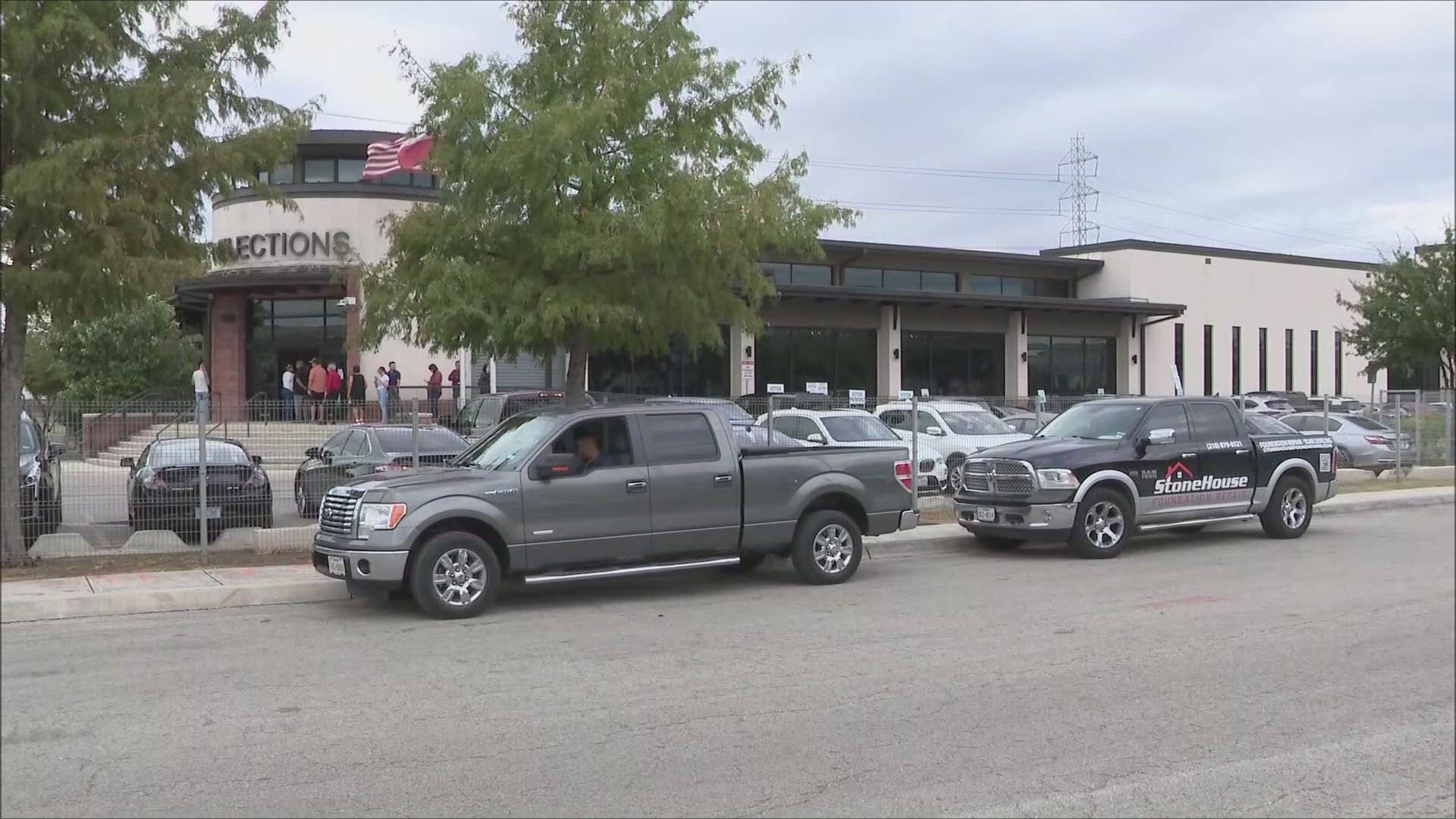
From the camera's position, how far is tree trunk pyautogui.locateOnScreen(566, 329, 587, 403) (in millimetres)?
14805

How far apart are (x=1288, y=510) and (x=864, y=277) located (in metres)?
28.8

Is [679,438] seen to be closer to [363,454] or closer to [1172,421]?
[363,454]

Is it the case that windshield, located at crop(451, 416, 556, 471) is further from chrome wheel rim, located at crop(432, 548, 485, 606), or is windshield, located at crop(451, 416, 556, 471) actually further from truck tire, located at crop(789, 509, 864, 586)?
→ truck tire, located at crop(789, 509, 864, 586)

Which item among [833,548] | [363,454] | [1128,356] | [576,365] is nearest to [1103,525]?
[833,548]

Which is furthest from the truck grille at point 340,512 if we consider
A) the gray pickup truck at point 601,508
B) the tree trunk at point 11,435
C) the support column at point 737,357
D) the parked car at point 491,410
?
the support column at point 737,357

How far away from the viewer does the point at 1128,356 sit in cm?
4628

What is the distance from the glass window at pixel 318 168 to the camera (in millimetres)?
35938

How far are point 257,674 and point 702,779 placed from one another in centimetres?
385

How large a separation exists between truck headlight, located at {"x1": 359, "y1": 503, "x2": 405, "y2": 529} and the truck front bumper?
7.03 m

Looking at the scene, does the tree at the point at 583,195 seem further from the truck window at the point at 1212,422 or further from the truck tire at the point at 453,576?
the truck window at the point at 1212,422

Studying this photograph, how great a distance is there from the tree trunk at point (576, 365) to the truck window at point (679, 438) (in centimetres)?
376

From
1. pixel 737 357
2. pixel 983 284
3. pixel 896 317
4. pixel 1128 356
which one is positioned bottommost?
pixel 737 357

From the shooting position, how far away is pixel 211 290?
1346 inches

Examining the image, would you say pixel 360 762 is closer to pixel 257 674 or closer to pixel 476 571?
pixel 257 674
